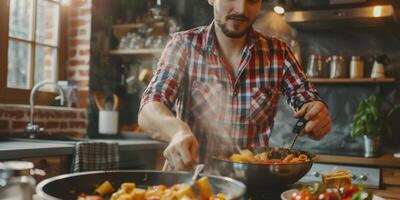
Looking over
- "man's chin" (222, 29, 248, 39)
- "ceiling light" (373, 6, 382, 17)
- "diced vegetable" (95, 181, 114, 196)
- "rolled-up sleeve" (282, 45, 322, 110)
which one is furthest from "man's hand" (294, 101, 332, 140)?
"ceiling light" (373, 6, 382, 17)

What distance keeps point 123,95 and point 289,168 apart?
329 cm

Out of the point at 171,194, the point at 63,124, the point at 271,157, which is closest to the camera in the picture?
the point at 171,194

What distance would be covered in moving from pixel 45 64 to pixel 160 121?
2709 mm

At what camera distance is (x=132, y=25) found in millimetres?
4027

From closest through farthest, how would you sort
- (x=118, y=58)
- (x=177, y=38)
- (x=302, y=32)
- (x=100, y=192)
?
(x=100, y=192) < (x=177, y=38) < (x=302, y=32) < (x=118, y=58)

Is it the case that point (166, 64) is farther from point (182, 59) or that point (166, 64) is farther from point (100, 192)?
point (100, 192)

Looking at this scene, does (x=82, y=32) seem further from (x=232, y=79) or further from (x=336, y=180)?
(x=336, y=180)

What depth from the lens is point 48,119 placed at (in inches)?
134

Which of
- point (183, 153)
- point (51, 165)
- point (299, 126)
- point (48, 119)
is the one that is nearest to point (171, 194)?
point (183, 153)

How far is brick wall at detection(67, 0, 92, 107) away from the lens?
3830 millimetres

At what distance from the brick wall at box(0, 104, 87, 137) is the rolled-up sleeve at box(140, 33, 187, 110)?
183cm

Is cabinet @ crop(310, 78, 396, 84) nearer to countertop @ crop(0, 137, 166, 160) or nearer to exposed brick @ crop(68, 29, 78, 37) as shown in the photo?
countertop @ crop(0, 137, 166, 160)

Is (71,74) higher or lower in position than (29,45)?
lower

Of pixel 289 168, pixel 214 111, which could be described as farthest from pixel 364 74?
pixel 289 168
